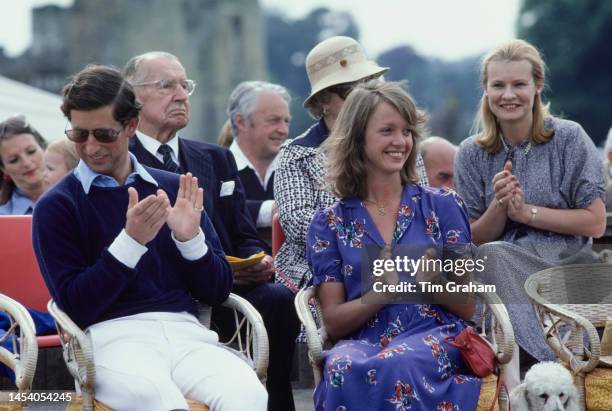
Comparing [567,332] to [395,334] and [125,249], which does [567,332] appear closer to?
[395,334]

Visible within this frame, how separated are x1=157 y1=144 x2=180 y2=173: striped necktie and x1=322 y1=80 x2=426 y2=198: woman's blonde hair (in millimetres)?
1068

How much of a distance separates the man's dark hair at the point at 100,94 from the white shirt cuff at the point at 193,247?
0.56 m

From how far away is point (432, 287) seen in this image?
5.15 meters

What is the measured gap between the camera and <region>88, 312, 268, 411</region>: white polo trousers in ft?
15.5

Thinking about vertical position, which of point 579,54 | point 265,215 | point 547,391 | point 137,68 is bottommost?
point 547,391

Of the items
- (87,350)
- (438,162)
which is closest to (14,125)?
(438,162)

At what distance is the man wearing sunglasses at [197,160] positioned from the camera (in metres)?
5.98

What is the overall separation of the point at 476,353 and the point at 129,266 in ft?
4.62

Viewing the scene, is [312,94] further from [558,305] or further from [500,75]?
[558,305]

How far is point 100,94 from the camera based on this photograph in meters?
5.09

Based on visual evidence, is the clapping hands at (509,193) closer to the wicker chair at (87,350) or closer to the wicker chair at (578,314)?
the wicker chair at (578,314)

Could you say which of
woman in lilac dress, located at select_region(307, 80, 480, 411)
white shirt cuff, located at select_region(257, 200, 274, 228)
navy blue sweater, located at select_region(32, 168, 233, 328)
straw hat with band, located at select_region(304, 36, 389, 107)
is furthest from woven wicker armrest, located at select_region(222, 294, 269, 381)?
white shirt cuff, located at select_region(257, 200, 274, 228)

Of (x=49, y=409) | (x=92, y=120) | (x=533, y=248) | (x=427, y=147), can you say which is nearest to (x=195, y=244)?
(x=92, y=120)

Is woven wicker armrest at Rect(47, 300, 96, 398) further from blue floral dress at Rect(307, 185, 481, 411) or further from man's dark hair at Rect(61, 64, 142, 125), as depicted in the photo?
blue floral dress at Rect(307, 185, 481, 411)
